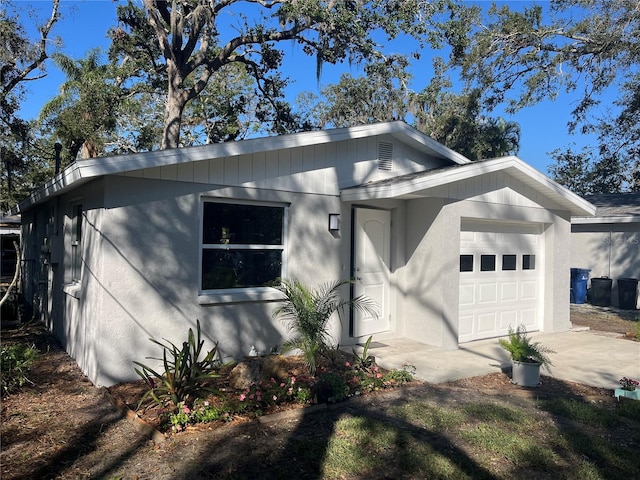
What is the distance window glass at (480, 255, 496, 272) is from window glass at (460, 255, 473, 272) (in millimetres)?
317

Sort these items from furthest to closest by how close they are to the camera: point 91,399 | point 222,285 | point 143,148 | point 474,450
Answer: point 143,148 < point 222,285 < point 91,399 < point 474,450

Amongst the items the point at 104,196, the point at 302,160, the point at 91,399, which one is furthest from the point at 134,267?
the point at 302,160

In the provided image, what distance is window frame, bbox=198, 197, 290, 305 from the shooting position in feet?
22.1

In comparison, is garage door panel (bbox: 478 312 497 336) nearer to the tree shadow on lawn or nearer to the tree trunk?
the tree shadow on lawn

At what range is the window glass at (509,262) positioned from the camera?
9.60m

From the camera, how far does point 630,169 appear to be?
1020 inches

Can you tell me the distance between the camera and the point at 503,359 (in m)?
7.77

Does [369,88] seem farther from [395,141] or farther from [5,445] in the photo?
[5,445]

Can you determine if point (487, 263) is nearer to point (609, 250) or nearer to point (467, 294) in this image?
point (467, 294)

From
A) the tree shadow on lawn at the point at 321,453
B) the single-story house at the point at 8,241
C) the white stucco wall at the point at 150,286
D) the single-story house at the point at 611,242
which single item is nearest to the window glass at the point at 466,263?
the white stucco wall at the point at 150,286

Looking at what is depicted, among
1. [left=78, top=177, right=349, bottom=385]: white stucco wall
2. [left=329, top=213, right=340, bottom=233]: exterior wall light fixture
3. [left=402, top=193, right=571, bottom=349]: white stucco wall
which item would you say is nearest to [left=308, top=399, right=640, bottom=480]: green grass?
[left=78, top=177, right=349, bottom=385]: white stucco wall

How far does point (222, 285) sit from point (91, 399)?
2.21 meters

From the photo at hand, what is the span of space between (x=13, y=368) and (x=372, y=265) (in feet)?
18.1

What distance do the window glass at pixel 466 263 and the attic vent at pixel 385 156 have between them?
6.90 ft
